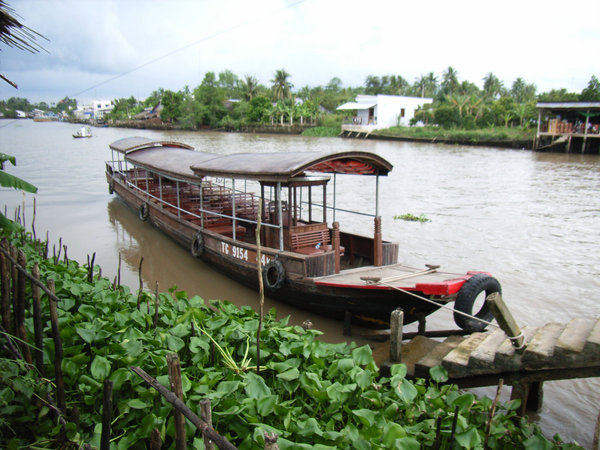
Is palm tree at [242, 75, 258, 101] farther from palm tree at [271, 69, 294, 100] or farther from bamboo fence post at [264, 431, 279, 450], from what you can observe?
bamboo fence post at [264, 431, 279, 450]

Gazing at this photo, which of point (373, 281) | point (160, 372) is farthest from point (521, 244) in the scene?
point (160, 372)

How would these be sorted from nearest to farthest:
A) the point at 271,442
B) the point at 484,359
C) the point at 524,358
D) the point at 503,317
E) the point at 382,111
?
the point at 271,442 < the point at 503,317 < the point at 524,358 < the point at 484,359 < the point at 382,111

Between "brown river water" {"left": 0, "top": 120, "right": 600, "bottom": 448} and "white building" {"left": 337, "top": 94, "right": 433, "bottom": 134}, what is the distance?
22698 millimetres

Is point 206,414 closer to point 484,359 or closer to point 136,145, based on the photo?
point 484,359

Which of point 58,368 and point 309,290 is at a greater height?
point 58,368

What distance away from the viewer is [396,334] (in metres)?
4.26

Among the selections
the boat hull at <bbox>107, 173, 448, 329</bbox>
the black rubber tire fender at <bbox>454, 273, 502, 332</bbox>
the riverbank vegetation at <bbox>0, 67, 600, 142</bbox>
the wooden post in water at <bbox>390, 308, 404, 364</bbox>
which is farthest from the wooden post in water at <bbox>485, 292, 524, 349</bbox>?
the riverbank vegetation at <bbox>0, 67, 600, 142</bbox>

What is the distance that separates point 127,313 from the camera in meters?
A: 4.01

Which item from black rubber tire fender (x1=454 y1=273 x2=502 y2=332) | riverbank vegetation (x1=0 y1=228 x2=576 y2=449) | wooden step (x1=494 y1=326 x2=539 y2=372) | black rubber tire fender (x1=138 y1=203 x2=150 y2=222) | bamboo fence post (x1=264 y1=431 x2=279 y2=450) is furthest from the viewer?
black rubber tire fender (x1=138 y1=203 x2=150 y2=222)

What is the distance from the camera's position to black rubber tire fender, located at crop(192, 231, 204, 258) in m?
8.10

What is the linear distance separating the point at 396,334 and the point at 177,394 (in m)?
2.42

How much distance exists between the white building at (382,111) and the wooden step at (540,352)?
4122cm

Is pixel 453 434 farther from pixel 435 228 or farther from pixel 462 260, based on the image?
pixel 435 228

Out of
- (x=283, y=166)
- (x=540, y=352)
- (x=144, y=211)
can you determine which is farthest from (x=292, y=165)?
(x=144, y=211)
